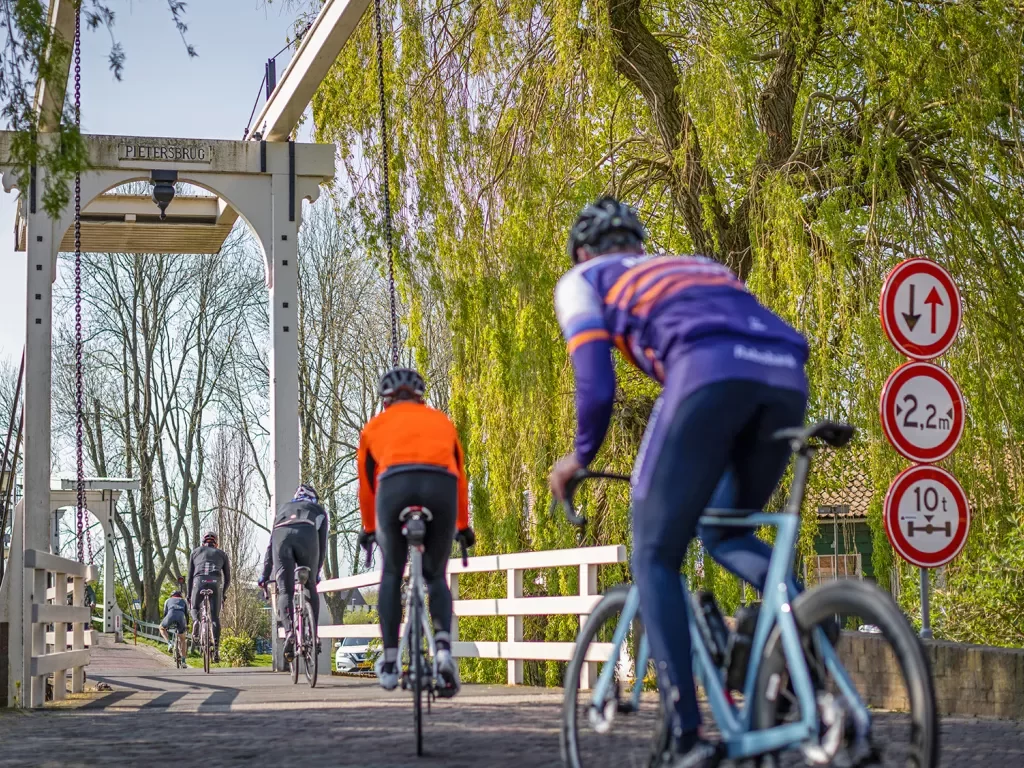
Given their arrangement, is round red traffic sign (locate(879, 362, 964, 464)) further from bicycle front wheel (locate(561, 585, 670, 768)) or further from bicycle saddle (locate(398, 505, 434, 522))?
bicycle front wheel (locate(561, 585, 670, 768))

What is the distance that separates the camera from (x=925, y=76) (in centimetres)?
1149

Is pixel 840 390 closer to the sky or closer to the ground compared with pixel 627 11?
closer to the ground

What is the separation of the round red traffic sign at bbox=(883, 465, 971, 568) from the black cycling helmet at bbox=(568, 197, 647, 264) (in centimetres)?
437

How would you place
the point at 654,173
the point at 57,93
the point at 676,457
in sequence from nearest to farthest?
the point at 676,457 → the point at 57,93 → the point at 654,173

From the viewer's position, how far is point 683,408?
3885 mm

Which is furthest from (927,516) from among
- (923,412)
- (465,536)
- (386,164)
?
(386,164)

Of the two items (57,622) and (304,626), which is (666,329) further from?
(304,626)

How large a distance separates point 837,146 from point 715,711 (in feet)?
29.4

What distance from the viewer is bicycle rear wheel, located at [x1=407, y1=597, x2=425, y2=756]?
260 inches

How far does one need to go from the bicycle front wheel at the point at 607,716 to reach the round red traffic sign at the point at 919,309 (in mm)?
4426

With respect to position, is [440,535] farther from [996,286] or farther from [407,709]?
[996,286]

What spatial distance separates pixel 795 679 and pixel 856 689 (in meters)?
0.15

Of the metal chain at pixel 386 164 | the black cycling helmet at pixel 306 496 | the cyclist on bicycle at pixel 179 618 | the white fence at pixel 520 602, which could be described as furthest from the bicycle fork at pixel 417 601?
the cyclist on bicycle at pixel 179 618

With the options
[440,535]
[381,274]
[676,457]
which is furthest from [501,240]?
[676,457]
